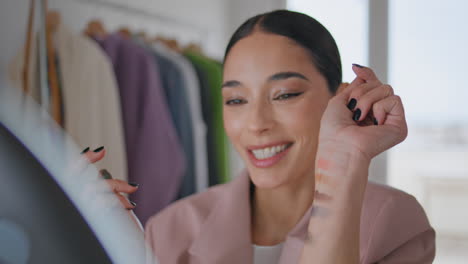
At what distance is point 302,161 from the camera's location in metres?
0.28

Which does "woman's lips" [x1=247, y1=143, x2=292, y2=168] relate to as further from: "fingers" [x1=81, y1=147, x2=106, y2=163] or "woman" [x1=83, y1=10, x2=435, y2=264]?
"fingers" [x1=81, y1=147, x2=106, y2=163]

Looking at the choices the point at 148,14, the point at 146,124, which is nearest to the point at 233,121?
the point at 146,124

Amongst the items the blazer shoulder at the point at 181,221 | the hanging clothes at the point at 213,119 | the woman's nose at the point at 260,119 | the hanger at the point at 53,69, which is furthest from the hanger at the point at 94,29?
the woman's nose at the point at 260,119

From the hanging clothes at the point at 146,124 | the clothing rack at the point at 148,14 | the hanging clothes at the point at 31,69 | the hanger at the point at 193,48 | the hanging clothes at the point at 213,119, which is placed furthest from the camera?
the hanger at the point at 193,48

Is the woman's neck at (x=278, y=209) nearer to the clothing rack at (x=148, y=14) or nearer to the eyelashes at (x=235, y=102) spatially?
the eyelashes at (x=235, y=102)

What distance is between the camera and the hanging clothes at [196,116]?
891 mm

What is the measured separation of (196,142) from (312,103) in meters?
0.65

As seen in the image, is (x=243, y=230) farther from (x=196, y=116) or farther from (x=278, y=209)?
(x=196, y=116)

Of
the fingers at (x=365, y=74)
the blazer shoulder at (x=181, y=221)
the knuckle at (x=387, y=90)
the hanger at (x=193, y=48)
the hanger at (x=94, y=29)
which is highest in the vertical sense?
the fingers at (x=365, y=74)

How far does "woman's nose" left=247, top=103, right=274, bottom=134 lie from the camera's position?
25 centimetres

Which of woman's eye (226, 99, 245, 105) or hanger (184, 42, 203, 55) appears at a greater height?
woman's eye (226, 99, 245, 105)

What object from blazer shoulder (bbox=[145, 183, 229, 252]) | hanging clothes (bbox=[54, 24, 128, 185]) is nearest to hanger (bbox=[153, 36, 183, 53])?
hanging clothes (bbox=[54, 24, 128, 185])

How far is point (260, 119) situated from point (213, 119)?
2.32 feet

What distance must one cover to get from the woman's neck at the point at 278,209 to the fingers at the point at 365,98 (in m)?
0.12
